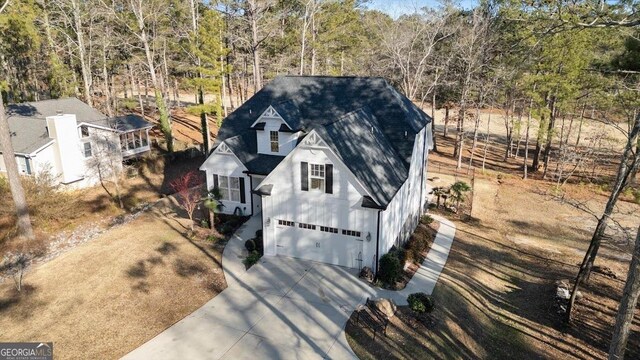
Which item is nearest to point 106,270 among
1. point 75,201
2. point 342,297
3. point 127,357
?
point 127,357

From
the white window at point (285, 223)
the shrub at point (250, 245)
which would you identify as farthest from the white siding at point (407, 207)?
the shrub at point (250, 245)

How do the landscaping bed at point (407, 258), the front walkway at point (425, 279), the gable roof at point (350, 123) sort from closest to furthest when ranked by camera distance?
the front walkway at point (425, 279) → the landscaping bed at point (407, 258) → the gable roof at point (350, 123)

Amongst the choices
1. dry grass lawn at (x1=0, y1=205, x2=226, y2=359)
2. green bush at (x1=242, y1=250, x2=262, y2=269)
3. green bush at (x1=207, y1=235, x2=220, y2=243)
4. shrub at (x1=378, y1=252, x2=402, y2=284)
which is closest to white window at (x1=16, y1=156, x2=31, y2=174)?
dry grass lawn at (x1=0, y1=205, x2=226, y2=359)

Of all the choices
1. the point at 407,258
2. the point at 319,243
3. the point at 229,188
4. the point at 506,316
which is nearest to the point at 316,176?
the point at 319,243

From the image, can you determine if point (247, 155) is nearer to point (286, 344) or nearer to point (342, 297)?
point (342, 297)

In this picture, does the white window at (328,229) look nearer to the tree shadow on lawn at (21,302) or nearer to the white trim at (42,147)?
the tree shadow on lawn at (21,302)

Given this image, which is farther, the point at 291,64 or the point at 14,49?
the point at 291,64
